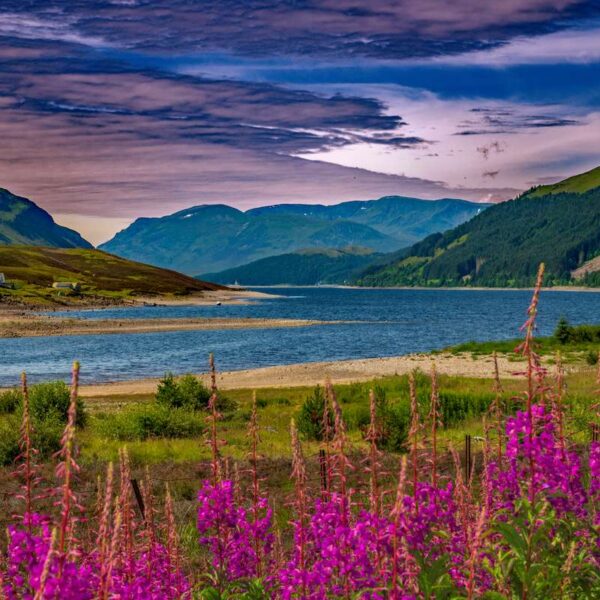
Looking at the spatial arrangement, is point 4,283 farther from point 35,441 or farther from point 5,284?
point 35,441

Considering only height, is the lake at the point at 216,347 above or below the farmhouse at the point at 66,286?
below

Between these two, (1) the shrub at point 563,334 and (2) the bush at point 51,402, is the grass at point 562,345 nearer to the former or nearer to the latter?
(1) the shrub at point 563,334

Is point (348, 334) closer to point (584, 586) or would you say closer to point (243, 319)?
point (243, 319)

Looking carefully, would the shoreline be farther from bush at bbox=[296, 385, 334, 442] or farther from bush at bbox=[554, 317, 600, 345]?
bush at bbox=[296, 385, 334, 442]

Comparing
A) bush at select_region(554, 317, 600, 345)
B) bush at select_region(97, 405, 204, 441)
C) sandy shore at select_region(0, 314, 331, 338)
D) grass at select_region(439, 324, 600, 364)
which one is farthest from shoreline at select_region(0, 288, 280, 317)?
bush at select_region(97, 405, 204, 441)

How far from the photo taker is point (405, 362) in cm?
6275

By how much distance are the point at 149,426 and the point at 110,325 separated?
91.0m

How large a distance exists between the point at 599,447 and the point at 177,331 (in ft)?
354

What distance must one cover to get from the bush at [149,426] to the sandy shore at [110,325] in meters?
75.0

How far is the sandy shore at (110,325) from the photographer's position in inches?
4011

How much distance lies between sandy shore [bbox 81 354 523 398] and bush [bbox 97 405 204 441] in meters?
19.3

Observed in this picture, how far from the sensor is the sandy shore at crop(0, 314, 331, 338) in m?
102

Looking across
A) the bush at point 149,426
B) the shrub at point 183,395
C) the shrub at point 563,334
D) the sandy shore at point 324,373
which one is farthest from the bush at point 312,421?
the shrub at point 563,334

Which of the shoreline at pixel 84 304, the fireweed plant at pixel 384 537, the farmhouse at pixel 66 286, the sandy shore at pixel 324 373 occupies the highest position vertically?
the farmhouse at pixel 66 286
